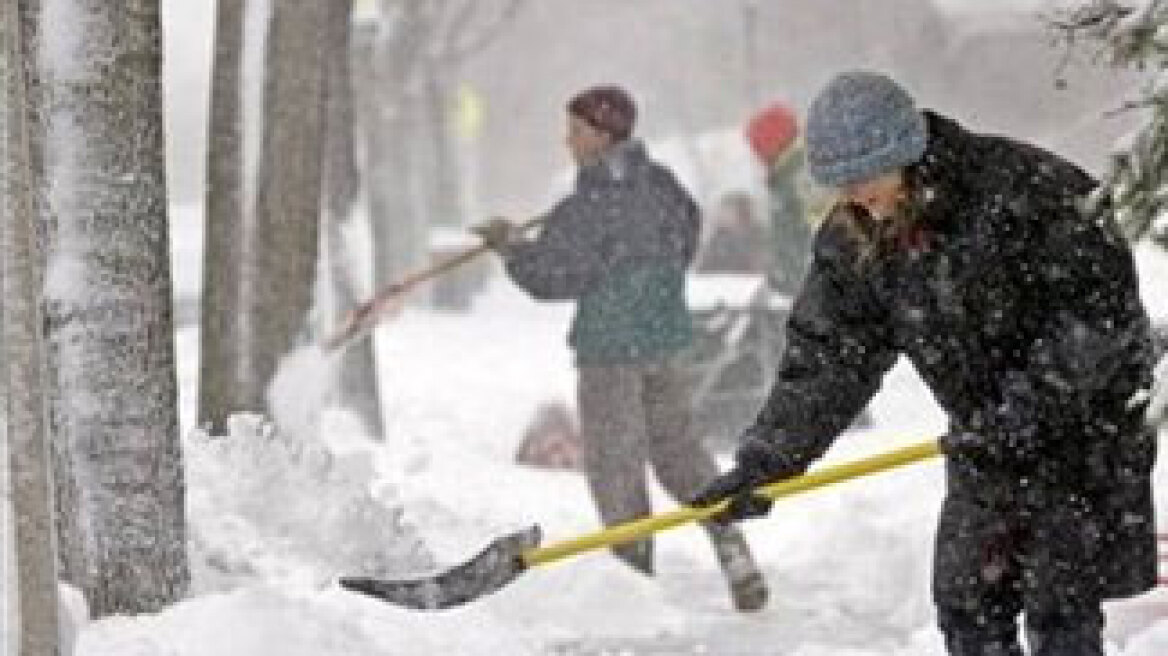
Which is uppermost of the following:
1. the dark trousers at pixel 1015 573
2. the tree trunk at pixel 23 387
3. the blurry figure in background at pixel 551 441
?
Answer: the tree trunk at pixel 23 387

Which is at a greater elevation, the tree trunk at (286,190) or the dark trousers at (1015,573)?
the tree trunk at (286,190)

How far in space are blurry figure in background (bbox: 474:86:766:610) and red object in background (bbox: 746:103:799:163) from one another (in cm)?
517

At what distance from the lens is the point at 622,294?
831cm

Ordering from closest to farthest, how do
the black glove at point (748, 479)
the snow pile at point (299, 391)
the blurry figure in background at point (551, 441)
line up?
1. the black glove at point (748, 479)
2. the snow pile at point (299, 391)
3. the blurry figure in background at point (551, 441)

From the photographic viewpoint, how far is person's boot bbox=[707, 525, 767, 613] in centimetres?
804

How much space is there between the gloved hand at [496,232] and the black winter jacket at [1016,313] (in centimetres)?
363

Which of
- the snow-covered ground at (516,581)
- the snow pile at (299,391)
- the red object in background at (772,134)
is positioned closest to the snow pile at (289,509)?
the snow-covered ground at (516,581)

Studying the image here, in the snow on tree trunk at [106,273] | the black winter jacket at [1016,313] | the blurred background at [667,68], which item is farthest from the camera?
the blurred background at [667,68]

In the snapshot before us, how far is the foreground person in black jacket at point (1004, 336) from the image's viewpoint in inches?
185

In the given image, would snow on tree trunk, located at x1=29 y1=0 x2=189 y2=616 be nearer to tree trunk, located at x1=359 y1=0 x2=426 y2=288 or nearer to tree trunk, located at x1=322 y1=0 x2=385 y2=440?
tree trunk, located at x1=322 y1=0 x2=385 y2=440

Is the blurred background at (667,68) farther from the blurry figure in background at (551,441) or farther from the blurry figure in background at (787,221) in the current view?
the blurry figure in background at (551,441)

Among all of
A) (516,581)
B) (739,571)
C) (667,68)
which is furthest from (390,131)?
(667,68)

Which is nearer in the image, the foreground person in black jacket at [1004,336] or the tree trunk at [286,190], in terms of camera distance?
the foreground person in black jacket at [1004,336]

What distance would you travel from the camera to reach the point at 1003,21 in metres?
32.5
